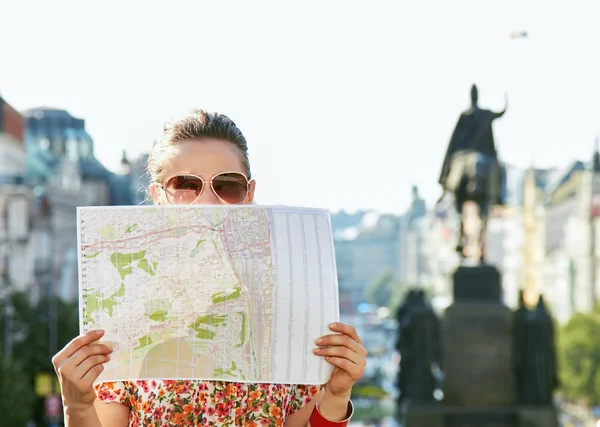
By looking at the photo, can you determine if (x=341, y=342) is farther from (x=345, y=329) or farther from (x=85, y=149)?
(x=85, y=149)

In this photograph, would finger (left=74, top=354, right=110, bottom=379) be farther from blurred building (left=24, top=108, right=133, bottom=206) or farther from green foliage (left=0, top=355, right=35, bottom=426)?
blurred building (left=24, top=108, right=133, bottom=206)

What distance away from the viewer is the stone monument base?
17703 mm

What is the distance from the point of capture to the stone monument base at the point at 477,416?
17.7 metres

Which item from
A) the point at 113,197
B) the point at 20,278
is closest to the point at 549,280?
the point at 113,197

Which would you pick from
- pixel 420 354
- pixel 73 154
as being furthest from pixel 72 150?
pixel 420 354

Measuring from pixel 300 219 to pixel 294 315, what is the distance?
0.81ft

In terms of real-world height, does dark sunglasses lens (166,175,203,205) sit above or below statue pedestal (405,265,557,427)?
above

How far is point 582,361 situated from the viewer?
219ft

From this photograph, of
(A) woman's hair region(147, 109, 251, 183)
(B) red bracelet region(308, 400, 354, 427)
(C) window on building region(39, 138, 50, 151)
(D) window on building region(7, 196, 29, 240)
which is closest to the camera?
(B) red bracelet region(308, 400, 354, 427)

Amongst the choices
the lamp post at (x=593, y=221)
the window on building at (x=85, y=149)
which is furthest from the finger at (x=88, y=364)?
the window on building at (x=85, y=149)

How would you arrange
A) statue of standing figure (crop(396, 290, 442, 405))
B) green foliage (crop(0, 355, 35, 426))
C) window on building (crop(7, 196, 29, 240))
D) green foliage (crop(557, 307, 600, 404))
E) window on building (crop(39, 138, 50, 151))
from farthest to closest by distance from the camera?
1. window on building (crop(39, 138, 50, 151))
2. green foliage (crop(557, 307, 600, 404))
3. window on building (crop(7, 196, 29, 240))
4. green foliage (crop(0, 355, 35, 426))
5. statue of standing figure (crop(396, 290, 442, 405))

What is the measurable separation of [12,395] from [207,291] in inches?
1399

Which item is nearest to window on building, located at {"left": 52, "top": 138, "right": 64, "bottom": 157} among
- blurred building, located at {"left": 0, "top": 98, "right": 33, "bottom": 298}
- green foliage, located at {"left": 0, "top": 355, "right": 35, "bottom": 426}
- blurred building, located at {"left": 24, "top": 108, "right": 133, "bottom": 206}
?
blurred building, located at {"left": 24, "top": 108, "right": 133, "bottom": 206}

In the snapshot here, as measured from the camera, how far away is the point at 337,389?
147 inches
